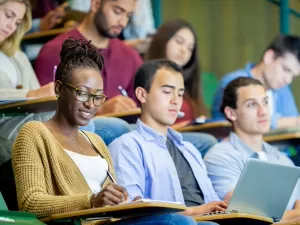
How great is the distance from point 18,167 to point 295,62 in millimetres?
2529

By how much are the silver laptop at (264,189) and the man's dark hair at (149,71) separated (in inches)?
29.1

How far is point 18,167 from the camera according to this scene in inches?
118

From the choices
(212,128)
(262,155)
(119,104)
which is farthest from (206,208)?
(212,128)

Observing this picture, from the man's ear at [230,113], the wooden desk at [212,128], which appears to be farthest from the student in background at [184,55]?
the man's ear at [230,113]

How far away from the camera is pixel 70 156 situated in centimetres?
313

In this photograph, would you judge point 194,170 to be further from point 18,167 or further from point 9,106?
point 18,167

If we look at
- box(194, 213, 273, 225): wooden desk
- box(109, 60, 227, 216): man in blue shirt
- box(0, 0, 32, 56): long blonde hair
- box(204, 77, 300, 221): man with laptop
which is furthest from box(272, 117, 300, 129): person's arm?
box(194, 213, 273, 225): wooden desk

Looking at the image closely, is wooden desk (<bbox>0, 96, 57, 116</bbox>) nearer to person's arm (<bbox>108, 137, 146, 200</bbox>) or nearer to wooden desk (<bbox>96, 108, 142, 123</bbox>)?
person's arm (<bbox>108, 137, 146, 200</bbox>)

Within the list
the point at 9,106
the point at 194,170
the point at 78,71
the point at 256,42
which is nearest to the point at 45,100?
the point at 9,106

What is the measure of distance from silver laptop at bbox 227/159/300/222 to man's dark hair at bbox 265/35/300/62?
181 cm

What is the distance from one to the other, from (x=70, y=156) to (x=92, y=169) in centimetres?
10

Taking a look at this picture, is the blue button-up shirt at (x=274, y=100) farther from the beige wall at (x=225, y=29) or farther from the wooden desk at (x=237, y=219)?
the wooden desk at (x=237, y=219)

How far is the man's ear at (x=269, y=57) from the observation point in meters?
5.14

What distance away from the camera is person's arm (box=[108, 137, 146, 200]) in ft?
11.7
